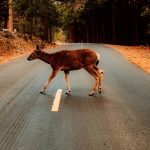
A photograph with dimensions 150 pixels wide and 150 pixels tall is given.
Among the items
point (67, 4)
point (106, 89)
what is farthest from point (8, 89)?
point (67, 4)

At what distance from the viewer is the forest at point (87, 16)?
140 feet

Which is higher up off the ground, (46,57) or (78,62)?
(46,57)

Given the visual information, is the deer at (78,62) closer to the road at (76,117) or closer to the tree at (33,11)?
the road at (76,117)

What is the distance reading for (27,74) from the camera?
16812 mm

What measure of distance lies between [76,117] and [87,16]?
7019 cm

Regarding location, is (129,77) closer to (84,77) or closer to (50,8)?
(84,77)

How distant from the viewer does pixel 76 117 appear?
8.62 metres

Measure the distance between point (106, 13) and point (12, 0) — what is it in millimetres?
26945

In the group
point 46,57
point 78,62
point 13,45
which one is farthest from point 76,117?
point 13,45

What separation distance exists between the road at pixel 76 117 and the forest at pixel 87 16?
83.4 feet

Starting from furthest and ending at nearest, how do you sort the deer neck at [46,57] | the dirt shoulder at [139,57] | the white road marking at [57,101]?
1. the dirt shoulder at [139,57]
2. the deer neck at [46,57]
3. the white road marking at [57,101]

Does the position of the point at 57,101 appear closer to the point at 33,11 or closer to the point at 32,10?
the point at 32,10

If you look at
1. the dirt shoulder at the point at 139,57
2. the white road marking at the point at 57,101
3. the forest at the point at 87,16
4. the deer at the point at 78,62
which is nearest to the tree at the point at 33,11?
the forest at the point at 87,16

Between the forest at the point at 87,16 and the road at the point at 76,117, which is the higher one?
the forest at the point at 87,16
